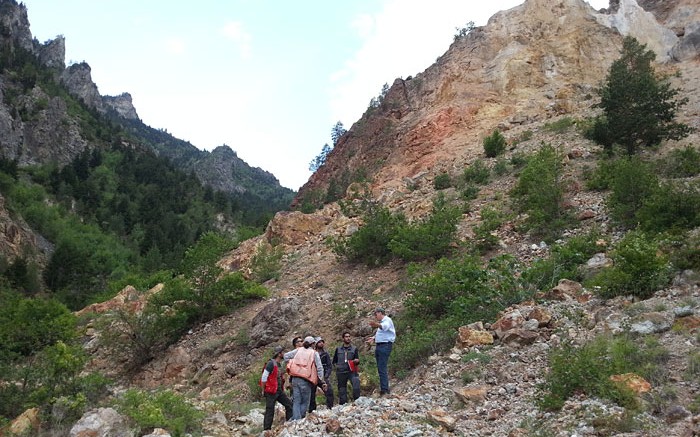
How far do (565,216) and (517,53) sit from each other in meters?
18.2

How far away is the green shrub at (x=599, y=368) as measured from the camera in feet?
19.4

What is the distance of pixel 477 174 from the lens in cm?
2016

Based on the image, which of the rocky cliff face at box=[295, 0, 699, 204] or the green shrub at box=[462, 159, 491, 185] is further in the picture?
the rocky cliff face at box=[295, 0, 699, 204]

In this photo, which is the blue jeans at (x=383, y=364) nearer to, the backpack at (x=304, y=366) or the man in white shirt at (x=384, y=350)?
the man in white shirt at (x=384, y=350)

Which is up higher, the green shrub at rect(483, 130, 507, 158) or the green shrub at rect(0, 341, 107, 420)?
the green shrub at rect(483, 130, 507, 158)

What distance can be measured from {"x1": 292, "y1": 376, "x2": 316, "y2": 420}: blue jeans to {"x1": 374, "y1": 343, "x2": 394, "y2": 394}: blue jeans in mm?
1217

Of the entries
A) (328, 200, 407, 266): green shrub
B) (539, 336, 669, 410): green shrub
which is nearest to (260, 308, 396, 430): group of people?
(539, 336, 669, 410): green shrub

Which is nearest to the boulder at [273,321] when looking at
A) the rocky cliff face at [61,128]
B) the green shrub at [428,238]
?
the green shrub at [428,238]

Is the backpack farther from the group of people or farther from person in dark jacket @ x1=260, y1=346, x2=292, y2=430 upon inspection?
person in dark jacket @ x1=260, y1=346, x2=292, y2=430

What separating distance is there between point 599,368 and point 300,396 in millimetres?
3870

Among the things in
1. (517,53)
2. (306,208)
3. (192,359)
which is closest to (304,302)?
(192,359)

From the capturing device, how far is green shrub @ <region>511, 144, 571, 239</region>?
13391mm

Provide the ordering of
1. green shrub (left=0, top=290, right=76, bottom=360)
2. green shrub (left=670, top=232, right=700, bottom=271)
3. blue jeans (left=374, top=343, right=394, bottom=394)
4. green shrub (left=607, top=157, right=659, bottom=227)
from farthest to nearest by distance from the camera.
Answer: green shrub (left=0, top=290, right=76, bottom=360)
green shrub (left=607, top=157, right=659, bottom=227)
green shrub (left=670, top=232, right=700, bottom=271)
blue jeans (left=374, top=343, right=394, bottom=394)

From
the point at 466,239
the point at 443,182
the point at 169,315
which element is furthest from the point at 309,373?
the point at 443,182
